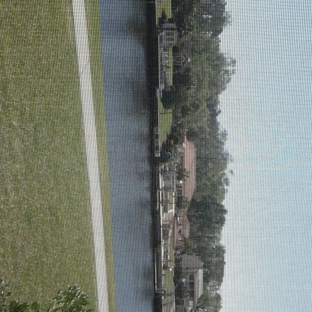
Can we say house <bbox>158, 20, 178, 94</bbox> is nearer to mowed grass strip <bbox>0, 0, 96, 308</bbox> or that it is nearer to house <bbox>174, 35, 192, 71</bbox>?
house <bbox>174, 35, 192, 71</bbox>

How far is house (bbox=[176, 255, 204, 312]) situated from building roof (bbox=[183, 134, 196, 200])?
42cm

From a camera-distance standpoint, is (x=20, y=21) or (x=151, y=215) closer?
(x=20, y=21)

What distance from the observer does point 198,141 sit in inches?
124

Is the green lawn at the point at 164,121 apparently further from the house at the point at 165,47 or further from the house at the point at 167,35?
the house at the point at 167,35

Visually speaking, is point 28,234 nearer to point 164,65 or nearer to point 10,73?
point 10,73

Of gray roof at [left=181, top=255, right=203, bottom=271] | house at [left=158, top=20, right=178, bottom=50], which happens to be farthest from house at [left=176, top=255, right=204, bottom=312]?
house at [left=158, top=20, right=178, bottom=50]

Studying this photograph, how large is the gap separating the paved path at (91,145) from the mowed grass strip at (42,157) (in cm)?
4

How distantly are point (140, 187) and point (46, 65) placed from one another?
102cm

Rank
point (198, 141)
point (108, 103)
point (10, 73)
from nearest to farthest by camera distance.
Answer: point (10, 73) < point (198, 141) < point (108, 103)

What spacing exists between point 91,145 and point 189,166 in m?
0.77

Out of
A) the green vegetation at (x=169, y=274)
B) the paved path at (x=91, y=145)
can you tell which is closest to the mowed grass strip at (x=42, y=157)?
the paved path at (x=91, y=145)

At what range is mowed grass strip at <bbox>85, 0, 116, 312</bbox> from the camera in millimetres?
3434

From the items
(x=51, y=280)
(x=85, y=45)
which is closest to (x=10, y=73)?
(x=85, y=45)

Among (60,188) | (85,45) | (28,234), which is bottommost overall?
(28,234)
